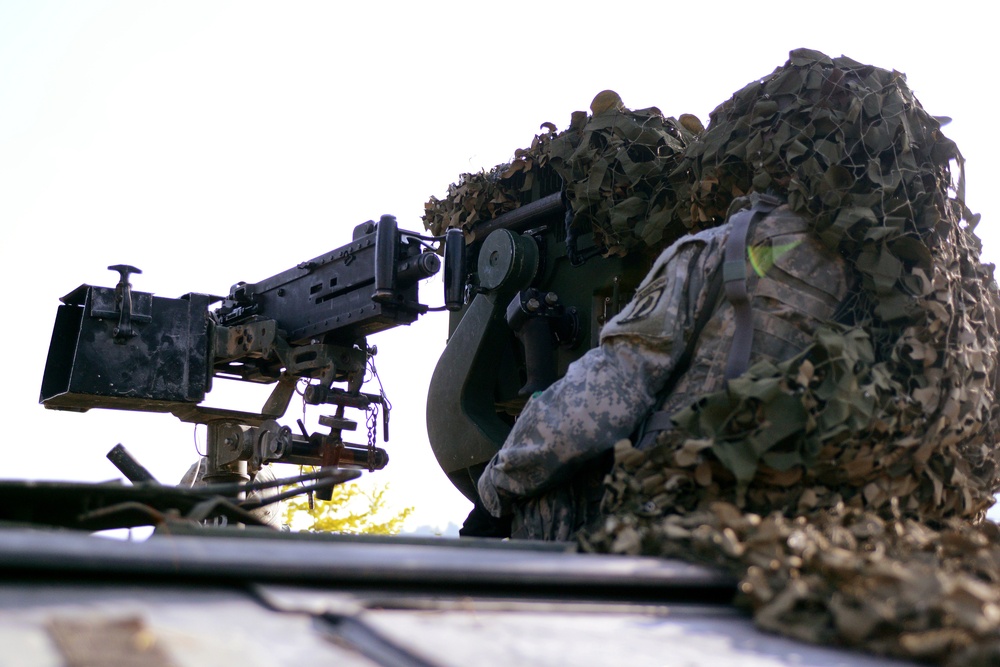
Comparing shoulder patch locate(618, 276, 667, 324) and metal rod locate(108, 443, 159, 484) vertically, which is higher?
shoulder patch locate(618, 276, 667, 324)

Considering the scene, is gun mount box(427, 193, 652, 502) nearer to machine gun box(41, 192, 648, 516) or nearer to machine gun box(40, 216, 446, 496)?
machine gun box(41, 192, 648, 516)

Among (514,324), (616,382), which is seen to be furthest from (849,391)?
(514,324)

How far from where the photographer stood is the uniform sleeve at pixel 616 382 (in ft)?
10.0

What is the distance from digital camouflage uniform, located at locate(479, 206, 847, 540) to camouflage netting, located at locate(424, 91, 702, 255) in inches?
38.6

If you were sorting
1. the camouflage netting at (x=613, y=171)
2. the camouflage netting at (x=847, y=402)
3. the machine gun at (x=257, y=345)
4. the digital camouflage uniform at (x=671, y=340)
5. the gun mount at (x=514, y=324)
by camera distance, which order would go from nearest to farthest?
the camouflage netting at (x=847, y=402) → the digital camouflage uniform at (x=671, y=340) → the camouflage netting at (x=613, y=171) → the gun mount at (x=514, y=324) → the machine gun at (x=257, y=345)

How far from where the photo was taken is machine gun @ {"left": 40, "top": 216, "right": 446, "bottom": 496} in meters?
4.92

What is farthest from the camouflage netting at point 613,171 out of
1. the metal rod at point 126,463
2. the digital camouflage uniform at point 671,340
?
the metal rod at point 126,463

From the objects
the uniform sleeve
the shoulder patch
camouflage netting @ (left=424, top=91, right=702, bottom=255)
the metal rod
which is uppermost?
camouflage netting @ (left=424, top=91, right=702, bottom=255)

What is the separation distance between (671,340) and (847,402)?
0.53 m

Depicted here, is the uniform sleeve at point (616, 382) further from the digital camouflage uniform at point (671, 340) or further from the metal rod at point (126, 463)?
the metal rod at point (126, 463)

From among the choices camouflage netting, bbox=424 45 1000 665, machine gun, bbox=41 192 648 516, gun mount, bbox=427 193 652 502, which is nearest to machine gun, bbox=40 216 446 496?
machine gun, bbox=41 192 648 516

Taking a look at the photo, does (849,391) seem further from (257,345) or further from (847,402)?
(257,345)

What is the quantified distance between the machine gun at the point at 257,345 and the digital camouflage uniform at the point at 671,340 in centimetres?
232

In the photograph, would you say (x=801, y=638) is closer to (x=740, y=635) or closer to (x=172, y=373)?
(x=740, y=635)
